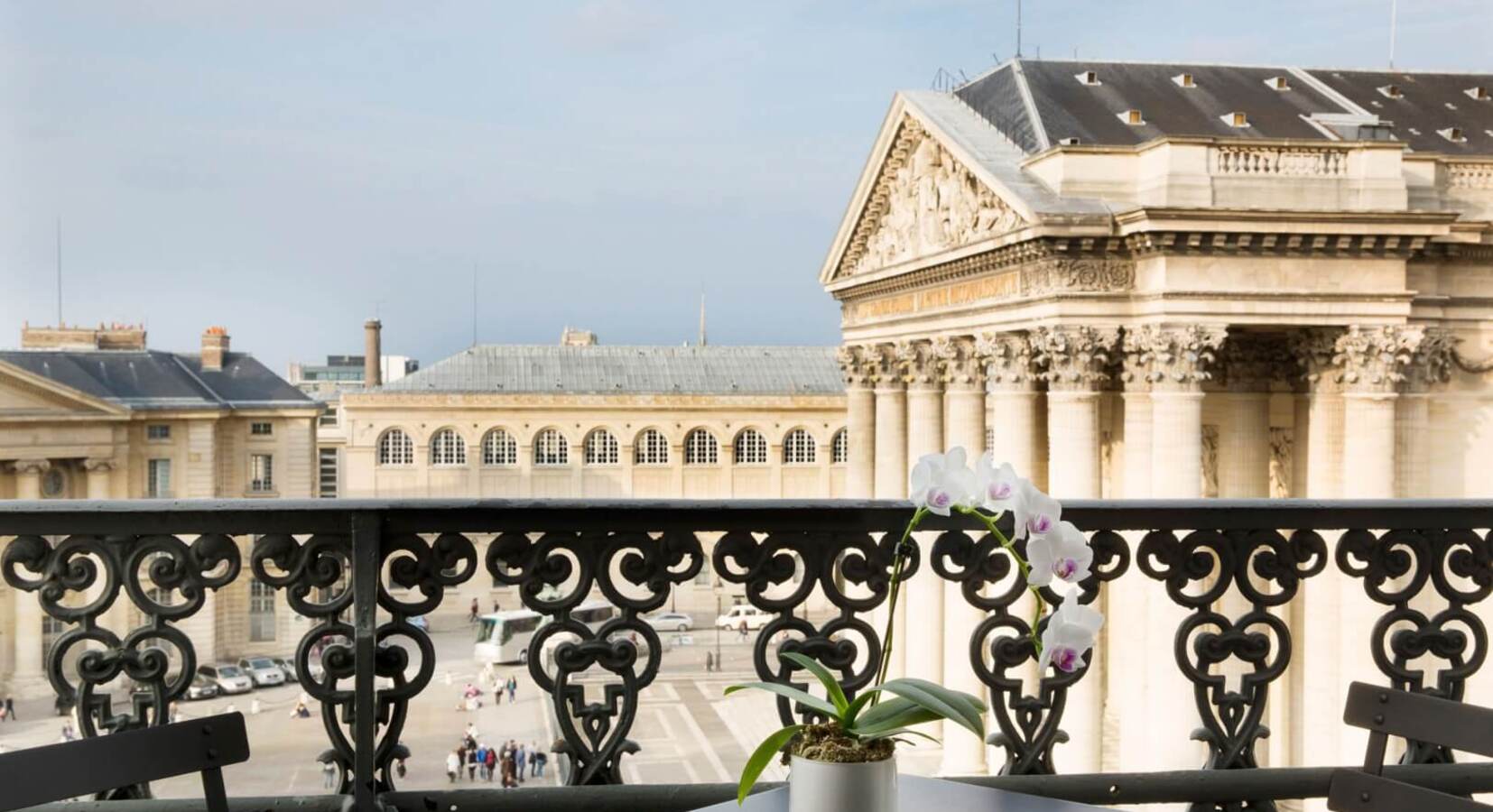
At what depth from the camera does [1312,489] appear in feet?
65.2

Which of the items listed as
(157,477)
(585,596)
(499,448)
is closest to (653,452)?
(499,448)

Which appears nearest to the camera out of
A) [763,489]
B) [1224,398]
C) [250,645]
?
[1224,398]

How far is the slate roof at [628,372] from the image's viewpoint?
6562cm

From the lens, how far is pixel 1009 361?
2147 centimetres

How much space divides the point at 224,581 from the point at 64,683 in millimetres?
524

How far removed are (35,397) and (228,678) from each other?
1245cm

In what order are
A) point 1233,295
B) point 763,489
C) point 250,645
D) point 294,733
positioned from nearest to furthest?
1. point 1233,295
2. point 294,733
3. point 250,645
4. point 763,489

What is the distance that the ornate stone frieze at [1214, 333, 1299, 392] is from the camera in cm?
2084

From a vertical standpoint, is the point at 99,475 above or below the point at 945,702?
below

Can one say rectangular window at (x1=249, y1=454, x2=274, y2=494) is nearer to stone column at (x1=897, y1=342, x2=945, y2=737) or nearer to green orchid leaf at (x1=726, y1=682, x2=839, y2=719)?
stone column at (x1=897, y1=342, x2=945, y2=737)

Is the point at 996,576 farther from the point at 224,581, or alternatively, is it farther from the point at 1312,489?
the point at 1312,489

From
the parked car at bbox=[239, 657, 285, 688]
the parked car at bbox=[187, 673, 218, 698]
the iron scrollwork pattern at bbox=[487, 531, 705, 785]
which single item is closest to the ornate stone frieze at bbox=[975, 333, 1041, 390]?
the iron scrollwork pattern at bbox=[487, 531, 705, 785]

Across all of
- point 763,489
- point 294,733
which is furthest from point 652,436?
point 294,733

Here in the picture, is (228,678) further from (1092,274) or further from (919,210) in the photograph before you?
(1092,274)
